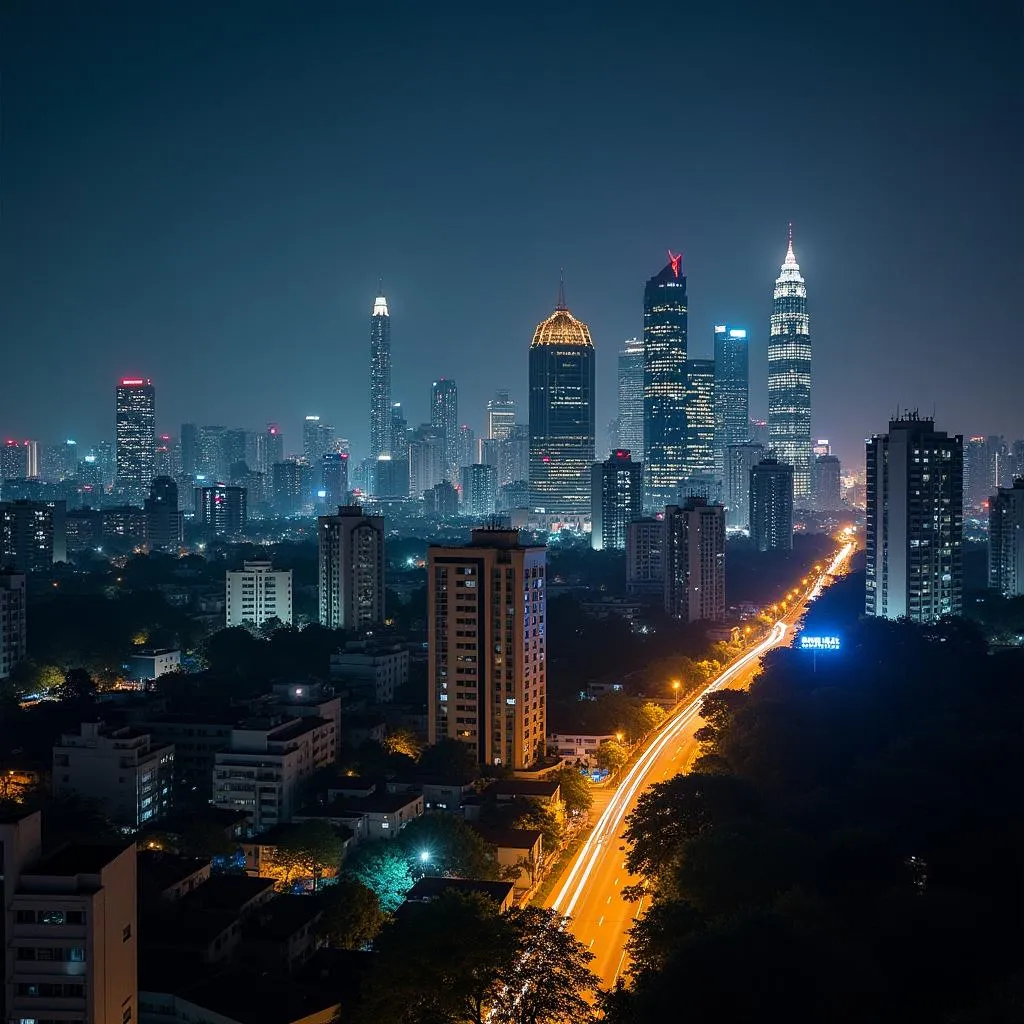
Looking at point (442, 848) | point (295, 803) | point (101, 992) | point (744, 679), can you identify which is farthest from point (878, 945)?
point (744, 679)

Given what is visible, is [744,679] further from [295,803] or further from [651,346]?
[651,346]

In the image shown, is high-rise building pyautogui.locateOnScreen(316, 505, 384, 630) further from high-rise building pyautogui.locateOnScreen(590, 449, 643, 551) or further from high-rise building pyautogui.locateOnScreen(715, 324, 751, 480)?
high-rise building pyautogui.locateOnScreen(715, 324, 751, 480)

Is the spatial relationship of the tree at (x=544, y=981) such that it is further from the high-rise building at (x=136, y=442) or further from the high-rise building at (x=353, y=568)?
the high-rise building at (x=136, y=442)

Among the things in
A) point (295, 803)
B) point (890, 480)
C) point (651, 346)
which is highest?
point (651, 346)

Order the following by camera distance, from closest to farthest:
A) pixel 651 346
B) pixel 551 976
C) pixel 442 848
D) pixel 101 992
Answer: pixel 101 992 < pixel 551 976 < pixel 442 848 < pixel 651 346

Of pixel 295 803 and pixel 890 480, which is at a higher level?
pixel 890 480

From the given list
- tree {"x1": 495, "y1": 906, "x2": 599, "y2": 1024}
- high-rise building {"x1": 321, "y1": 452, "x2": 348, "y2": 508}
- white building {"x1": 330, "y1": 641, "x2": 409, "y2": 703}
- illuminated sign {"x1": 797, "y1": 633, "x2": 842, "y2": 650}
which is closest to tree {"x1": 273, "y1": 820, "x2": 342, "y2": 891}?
tree {"x1": 495, "y1": 906, "x2": 599, "y2": 1024}
